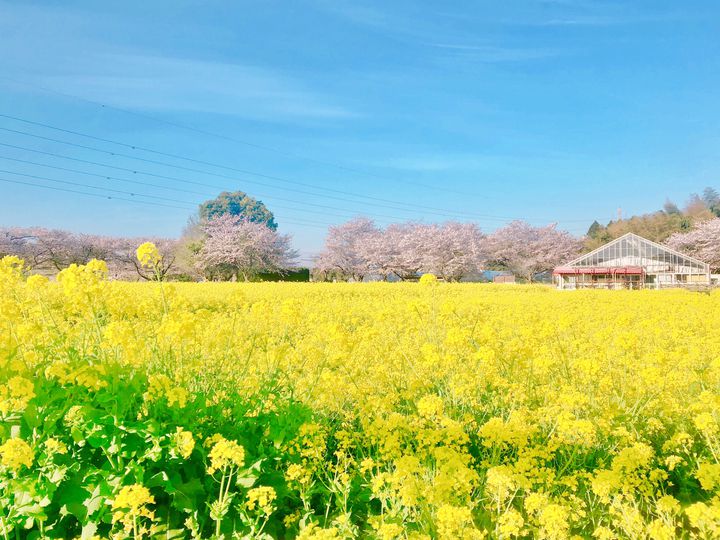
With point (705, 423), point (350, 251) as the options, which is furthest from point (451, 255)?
point (705, 423)

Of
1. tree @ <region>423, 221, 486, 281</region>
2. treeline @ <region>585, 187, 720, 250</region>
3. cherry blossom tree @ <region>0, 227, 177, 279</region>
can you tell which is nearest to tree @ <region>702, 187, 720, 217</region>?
treeline @ <region>585, 187, 720, 250</region>

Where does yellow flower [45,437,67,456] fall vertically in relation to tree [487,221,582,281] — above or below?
below

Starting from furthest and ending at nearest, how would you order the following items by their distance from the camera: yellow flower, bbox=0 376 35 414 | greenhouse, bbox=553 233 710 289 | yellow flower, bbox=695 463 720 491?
greenhouse, bbox=553 233 710 289 → yellow flower, bbox=695 463 720 491 → yellow flower, bbox=0 376 35 414

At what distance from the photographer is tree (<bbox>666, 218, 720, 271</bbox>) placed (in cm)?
4944

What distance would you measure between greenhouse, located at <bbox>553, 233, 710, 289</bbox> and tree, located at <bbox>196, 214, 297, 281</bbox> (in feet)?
90.6

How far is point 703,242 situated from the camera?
51.4 m

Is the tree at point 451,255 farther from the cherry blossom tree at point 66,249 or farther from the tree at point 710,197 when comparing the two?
the tree at point 710,197

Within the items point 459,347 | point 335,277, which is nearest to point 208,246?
point 335,277

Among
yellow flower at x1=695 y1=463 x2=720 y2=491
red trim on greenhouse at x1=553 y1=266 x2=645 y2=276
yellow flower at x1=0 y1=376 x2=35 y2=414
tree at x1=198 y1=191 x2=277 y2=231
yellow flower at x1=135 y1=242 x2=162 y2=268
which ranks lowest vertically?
yellow flower at x1=695 y1=463 x2=720 y2=491

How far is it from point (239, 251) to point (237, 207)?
3720 cm

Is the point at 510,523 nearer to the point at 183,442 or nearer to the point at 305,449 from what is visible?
the point at 305,449

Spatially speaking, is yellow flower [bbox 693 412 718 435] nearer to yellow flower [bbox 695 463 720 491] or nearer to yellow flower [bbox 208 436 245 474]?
yellow flower [bbox 695 463 720 491]

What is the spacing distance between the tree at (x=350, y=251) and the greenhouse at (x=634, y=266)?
21.8 metres

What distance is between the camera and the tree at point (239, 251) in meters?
48.0
